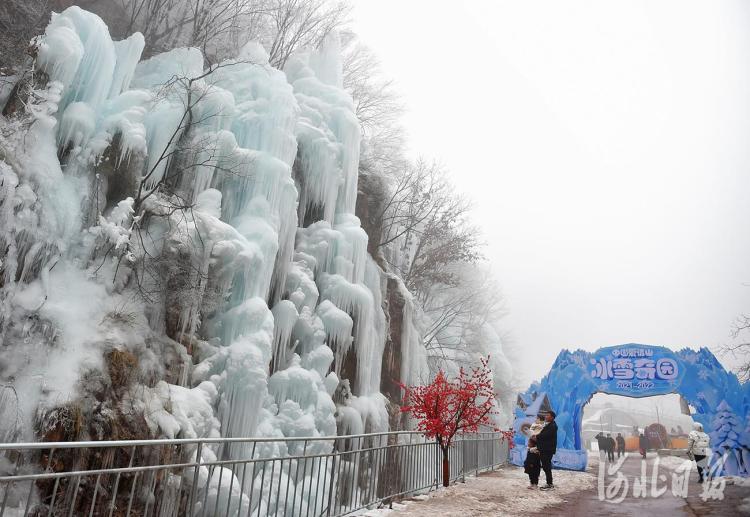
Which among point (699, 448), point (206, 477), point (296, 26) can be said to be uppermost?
point (296, 26)

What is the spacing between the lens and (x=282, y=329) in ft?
33.2

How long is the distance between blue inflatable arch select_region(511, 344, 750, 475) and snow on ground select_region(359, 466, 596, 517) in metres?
6.85

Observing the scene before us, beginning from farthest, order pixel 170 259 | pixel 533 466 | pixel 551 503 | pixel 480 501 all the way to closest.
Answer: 1. pixel 533 466
2. pixel 170 259
3. pixel 551 503
4. pixel 480 501

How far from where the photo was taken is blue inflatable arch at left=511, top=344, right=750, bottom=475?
13555 millimetres

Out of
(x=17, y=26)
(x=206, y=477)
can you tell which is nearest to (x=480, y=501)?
(x=206, y=477)

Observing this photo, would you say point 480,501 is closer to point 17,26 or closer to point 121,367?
point 121,367

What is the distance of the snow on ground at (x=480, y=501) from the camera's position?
19.6 feet

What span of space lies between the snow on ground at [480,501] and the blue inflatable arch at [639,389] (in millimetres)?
6850

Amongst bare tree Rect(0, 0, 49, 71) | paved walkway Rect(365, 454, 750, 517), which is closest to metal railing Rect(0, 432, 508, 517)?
paved walkway Rect(365, 454, 750, 517)

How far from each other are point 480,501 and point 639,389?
11.8 m

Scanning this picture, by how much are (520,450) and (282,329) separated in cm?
1126

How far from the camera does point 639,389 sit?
53.2 feet

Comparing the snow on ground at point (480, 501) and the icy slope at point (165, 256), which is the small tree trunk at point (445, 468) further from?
the icy slope at point (165, 256)

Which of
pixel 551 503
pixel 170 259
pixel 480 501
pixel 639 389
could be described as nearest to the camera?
pixel 480 501
